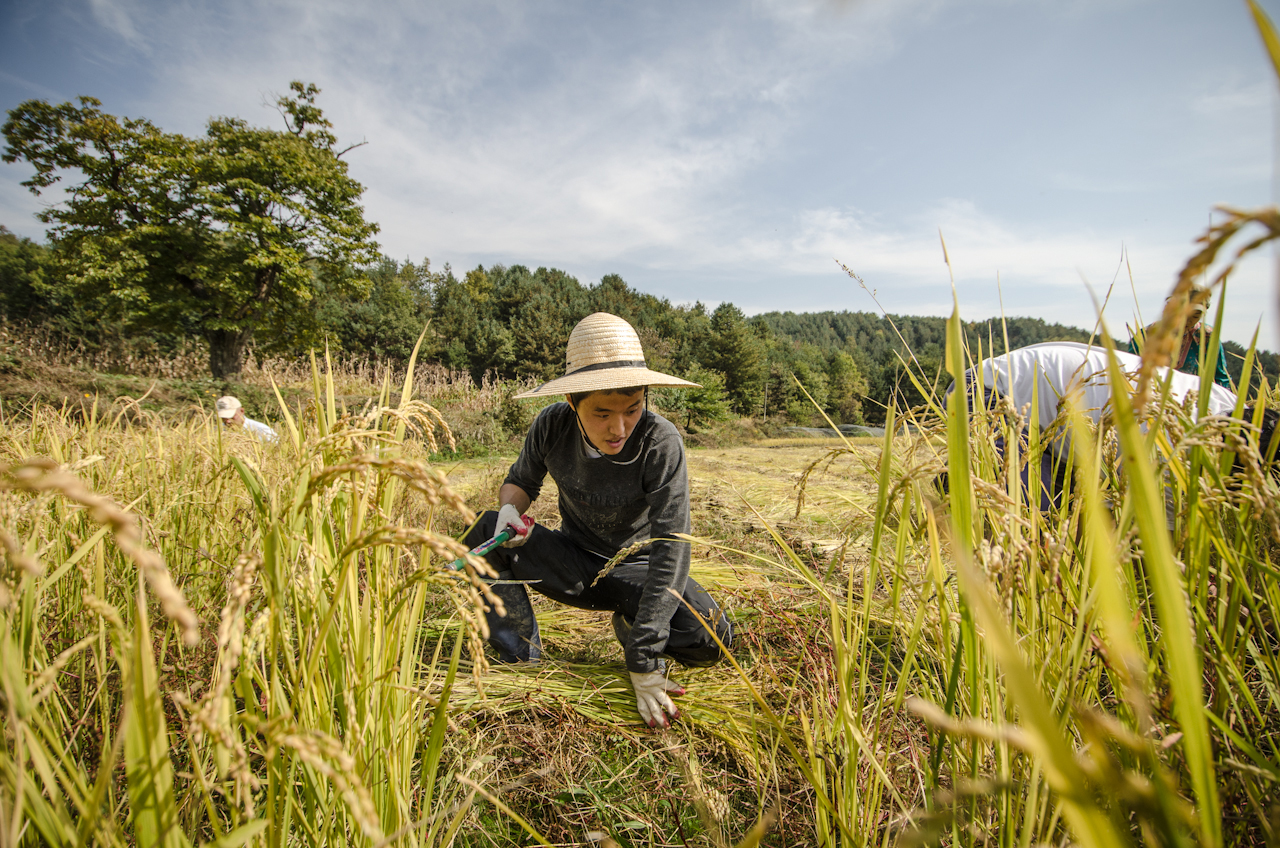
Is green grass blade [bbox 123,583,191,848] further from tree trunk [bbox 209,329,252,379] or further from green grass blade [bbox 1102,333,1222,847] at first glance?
tree trunk [bbox 209,329,252,379]

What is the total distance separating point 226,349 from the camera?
569 inches

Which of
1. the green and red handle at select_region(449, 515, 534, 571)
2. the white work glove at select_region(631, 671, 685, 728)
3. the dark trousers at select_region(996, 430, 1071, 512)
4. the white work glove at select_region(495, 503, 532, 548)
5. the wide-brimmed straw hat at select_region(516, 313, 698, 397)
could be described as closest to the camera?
the dark trousers at select_region(996, 430, 1071, 512)

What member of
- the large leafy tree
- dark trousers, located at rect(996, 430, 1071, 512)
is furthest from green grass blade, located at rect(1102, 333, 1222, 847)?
the large leafy tree

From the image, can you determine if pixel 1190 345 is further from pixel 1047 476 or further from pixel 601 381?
pixel 601 381

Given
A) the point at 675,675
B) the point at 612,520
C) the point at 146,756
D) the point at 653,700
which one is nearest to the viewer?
the point at 146,756

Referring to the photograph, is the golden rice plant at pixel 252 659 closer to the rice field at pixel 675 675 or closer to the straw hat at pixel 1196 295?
the rice field at pixel 675 675

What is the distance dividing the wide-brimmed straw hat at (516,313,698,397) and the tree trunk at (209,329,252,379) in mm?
16539

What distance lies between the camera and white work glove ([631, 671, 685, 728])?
1539mm

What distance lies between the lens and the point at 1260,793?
2.30 ft

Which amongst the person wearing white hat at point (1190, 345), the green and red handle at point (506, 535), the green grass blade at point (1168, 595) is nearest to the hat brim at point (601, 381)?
the green and red handle at point (506, 535)

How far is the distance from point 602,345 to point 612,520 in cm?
69

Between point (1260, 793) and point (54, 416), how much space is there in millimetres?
4164

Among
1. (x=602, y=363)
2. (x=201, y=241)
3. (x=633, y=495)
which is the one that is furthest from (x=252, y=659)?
(x=201, y=241)

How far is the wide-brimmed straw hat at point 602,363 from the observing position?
1641 millimetres
